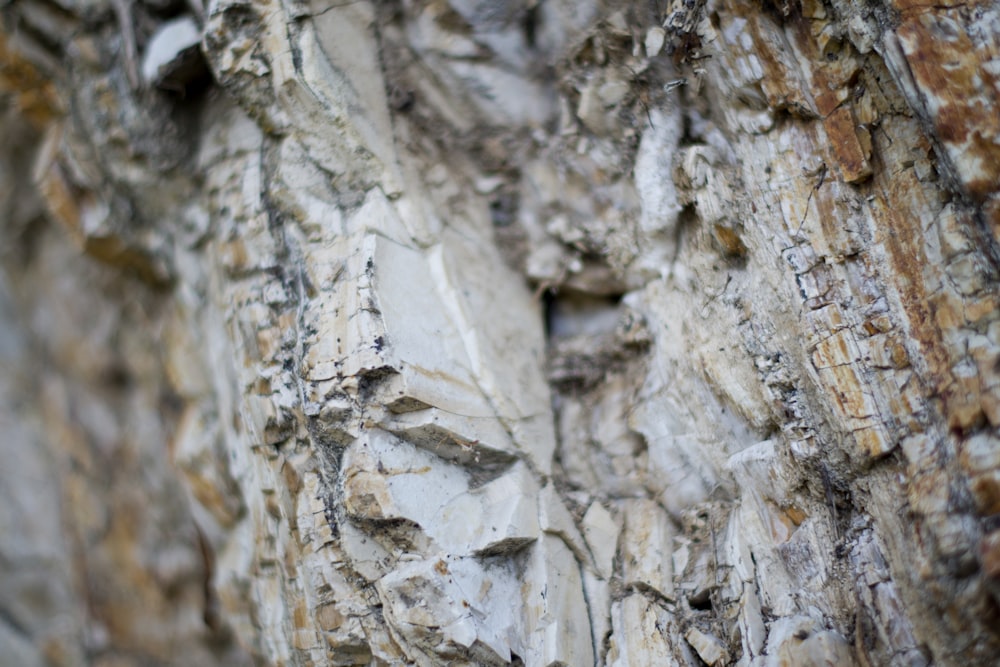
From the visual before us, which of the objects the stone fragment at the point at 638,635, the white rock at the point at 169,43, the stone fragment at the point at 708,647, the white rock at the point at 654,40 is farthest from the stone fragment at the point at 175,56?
the stone fragment at the point at 708,647

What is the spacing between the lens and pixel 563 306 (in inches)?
126

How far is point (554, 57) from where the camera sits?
9.89 ft

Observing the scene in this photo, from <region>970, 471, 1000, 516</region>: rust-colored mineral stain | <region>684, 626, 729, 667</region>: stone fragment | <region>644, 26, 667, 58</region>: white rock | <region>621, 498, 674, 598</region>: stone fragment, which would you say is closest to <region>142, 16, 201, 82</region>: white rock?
<region>644, 26, 667, 58</region>: white rock

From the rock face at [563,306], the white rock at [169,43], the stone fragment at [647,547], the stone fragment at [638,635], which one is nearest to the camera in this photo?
the rock face at [563,306]

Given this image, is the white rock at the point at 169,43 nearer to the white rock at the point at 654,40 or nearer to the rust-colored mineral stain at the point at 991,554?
the white rock at the point at 654,40

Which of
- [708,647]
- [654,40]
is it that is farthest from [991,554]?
[654,40]

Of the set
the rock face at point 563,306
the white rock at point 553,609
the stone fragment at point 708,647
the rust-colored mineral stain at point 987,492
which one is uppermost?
the rock face at point 563,306

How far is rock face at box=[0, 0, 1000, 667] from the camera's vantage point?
81.0 inches

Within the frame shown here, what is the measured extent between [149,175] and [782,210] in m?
2.94

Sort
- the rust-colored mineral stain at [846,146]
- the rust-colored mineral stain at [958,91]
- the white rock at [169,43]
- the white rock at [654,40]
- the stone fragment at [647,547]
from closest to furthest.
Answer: the rust-colored mineral stain at [958,91]
the rust-colored mineral stain at [846,146]
the stone fragment at [647,547]
the white rock at [654,40]
the white rock at [169,43]

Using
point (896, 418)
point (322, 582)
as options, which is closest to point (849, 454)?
point (896, 418)

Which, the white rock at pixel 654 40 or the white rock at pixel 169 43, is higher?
the white rock at pixel 169 43

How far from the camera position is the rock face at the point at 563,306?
2057mm

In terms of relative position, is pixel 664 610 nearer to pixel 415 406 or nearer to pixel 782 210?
pixel 415 406
